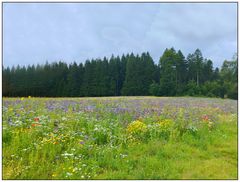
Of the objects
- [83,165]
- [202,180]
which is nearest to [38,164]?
[83,165]

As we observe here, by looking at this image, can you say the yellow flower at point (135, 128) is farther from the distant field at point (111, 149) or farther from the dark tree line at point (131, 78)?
the dark tree line at point (131, 78)

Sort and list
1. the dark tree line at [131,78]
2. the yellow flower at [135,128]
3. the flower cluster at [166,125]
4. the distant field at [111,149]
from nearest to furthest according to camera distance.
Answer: the distant field at [111,149] < the yellow flower at [135,128] < the flower cluster at [166,125] < the dark tree line at [131,78]

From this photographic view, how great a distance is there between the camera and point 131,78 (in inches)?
561

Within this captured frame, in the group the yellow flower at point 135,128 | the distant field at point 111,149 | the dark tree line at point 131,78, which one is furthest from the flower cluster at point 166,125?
the dark tree line at point 131,78

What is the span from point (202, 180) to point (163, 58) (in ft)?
30.7

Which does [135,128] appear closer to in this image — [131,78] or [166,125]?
[166,125]

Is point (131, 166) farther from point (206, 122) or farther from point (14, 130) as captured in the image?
point (206, 122)

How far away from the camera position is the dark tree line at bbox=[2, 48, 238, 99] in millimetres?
10875

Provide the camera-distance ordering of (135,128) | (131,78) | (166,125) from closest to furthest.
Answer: (135,128) → (166,125) → (131,78)

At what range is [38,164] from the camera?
12.3 ft

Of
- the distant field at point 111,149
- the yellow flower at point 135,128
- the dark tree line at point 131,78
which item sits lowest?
the distant field at point 111,149

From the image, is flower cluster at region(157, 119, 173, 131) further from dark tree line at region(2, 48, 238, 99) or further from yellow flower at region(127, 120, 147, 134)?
dark tree line at region(2, 48, 238, 99)

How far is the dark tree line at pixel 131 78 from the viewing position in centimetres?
1088

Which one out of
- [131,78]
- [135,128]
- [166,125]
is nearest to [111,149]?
[135,128]
